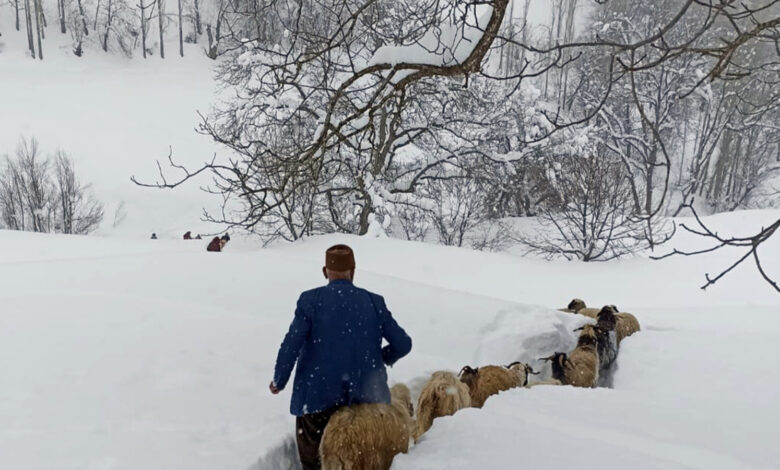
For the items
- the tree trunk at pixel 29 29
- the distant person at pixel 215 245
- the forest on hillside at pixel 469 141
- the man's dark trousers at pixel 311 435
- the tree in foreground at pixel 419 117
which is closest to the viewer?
the man's dark trousers at pixel 311 435

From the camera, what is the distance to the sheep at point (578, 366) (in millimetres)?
5527

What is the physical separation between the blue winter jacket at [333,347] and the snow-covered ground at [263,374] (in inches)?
21.4

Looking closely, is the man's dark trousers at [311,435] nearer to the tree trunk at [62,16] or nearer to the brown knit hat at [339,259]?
the brown knit hat at [339,259]

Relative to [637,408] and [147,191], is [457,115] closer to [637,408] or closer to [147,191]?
[637,408]

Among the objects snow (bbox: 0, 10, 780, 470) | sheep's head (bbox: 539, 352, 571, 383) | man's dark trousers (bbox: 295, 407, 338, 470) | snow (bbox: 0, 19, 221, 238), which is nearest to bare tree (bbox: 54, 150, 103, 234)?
snow (bbox: 0, 19, 221, 238)

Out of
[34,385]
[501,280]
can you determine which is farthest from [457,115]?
[34,385]

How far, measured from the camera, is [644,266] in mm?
13148

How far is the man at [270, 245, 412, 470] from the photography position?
3252mm

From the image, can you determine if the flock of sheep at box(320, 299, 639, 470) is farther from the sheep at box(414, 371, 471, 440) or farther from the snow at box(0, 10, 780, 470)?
the snow at box(0, 10, 780, 470)

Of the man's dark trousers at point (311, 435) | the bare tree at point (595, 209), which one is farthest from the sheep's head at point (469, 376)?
the bare tree at point (595, 209)

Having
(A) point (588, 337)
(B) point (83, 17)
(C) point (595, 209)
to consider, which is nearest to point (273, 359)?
(A) point (588, 337)

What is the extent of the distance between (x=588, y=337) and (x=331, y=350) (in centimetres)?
386

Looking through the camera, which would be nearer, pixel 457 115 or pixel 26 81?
pixel 457 115

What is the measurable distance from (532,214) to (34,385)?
903 inches
